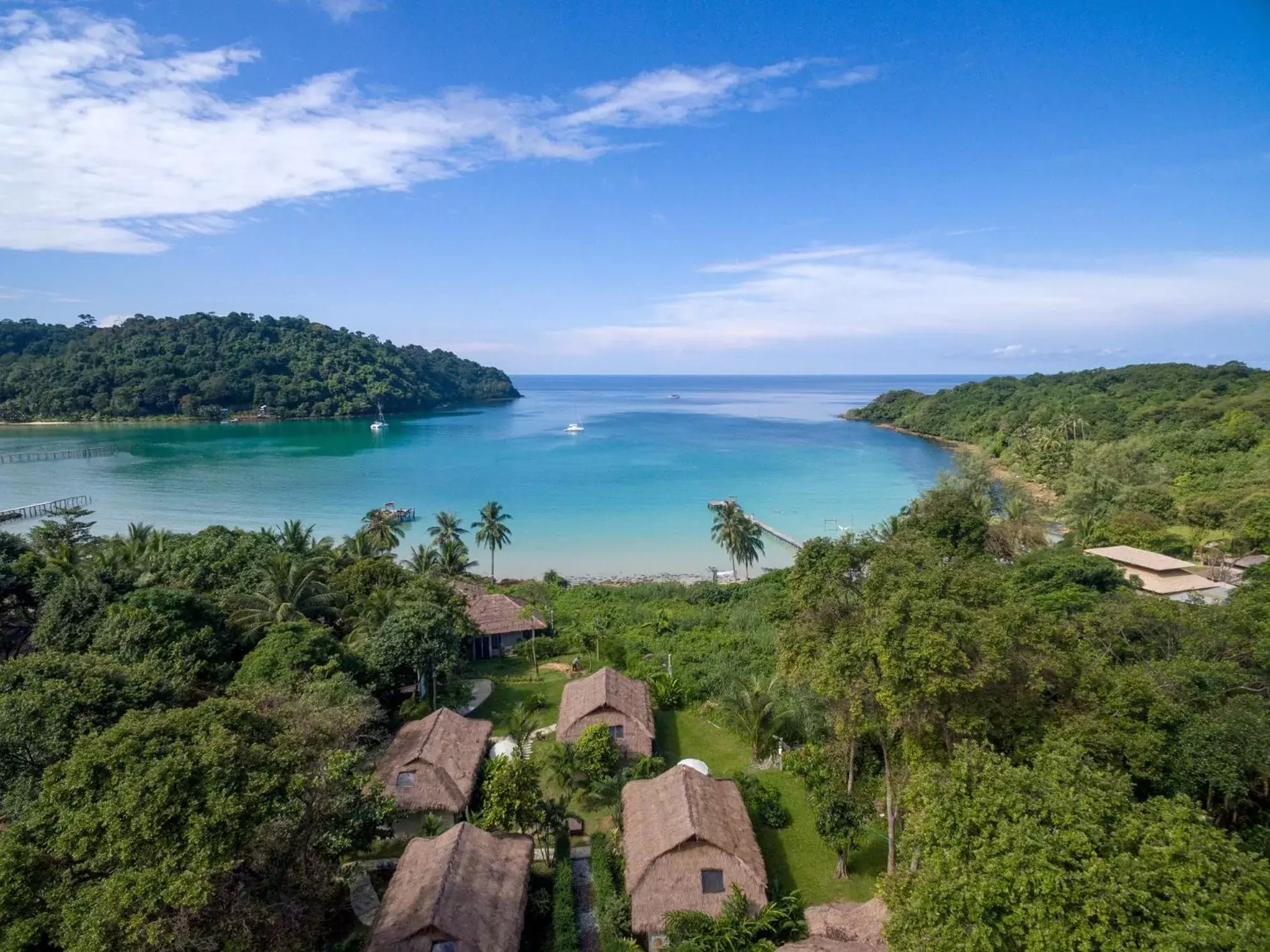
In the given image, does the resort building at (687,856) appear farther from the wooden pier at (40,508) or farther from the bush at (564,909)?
the wooden pier at (40,508)

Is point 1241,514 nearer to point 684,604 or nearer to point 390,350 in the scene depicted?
point 684,604

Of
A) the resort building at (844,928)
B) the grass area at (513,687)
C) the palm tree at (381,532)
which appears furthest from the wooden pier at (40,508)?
the resort building at (844,928)

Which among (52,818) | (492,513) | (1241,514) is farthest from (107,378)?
(1241,514)

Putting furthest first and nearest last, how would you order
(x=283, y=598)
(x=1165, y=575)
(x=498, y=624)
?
(x=1165, y=575)
(x=498, y=624)
(x=283, y=598)

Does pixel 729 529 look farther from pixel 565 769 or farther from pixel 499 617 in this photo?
pixel 565 769

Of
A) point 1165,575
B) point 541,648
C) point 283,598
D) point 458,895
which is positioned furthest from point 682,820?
point 1165,575

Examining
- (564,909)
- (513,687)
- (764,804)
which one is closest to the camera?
(564,909)

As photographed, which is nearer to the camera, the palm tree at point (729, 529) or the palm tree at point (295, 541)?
the palm tree at point (295, 541)
